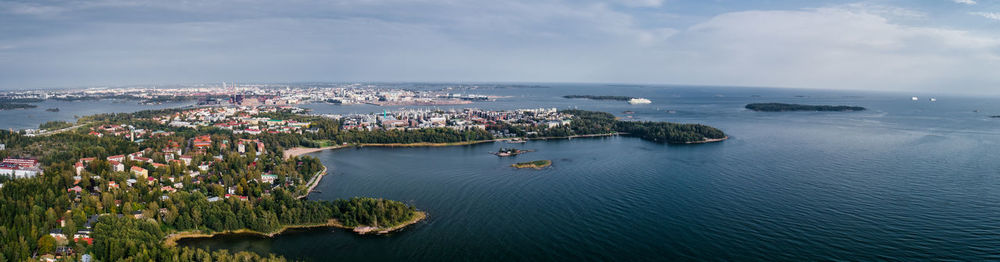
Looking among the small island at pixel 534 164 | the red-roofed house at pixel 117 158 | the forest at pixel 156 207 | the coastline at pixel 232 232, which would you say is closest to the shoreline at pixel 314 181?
the forest at pixel 156 207

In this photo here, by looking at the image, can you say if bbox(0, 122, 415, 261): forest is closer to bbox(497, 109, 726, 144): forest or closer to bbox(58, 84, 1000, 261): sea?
bbox(58, 84, 1000, 261): sea

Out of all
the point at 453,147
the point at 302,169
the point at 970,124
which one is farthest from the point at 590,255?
the point at 970,124

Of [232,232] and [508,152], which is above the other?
[508,152]

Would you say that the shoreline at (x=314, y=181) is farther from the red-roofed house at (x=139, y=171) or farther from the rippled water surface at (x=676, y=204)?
the red-roofed house at (x=139, y=171)

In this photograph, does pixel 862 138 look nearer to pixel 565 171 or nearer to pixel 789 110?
pixel 565 171

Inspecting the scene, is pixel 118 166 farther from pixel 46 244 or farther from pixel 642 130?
pixel 642 130

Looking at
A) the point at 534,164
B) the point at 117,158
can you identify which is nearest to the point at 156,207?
the point at 117,158
